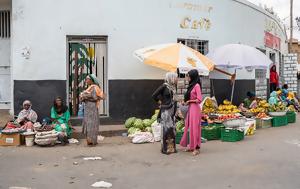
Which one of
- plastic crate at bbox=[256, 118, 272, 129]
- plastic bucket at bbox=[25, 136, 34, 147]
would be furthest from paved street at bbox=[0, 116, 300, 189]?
plastic crate at bbox=[256, 118, 272, 129]

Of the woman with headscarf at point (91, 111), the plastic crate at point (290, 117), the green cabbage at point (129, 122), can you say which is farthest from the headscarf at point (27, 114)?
the plastic crate at point (290, 117)

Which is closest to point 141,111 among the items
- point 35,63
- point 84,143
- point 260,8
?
point 84,143

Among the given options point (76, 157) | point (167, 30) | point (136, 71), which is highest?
point (167, 30)

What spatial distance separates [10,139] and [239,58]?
673cm

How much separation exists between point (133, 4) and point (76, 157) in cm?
526

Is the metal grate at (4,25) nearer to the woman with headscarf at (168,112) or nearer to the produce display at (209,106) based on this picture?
the produce display at (209,106)

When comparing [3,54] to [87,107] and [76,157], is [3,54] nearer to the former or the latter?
[87,107]

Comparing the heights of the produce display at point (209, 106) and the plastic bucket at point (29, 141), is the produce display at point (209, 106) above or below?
above

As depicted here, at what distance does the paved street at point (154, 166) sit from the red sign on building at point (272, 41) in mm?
9426

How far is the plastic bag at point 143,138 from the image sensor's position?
1026cm

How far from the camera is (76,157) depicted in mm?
8695

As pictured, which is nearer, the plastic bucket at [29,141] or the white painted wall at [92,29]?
the plastic bucket at [29,141]

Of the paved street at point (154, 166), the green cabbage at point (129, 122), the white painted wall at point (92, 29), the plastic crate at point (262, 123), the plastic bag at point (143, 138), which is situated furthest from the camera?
the plastic crate at point (262, 123)

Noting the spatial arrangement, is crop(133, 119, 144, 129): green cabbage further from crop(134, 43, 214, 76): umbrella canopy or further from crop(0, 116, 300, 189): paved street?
crop(134, 43, 214, 76): umbrella canopy
